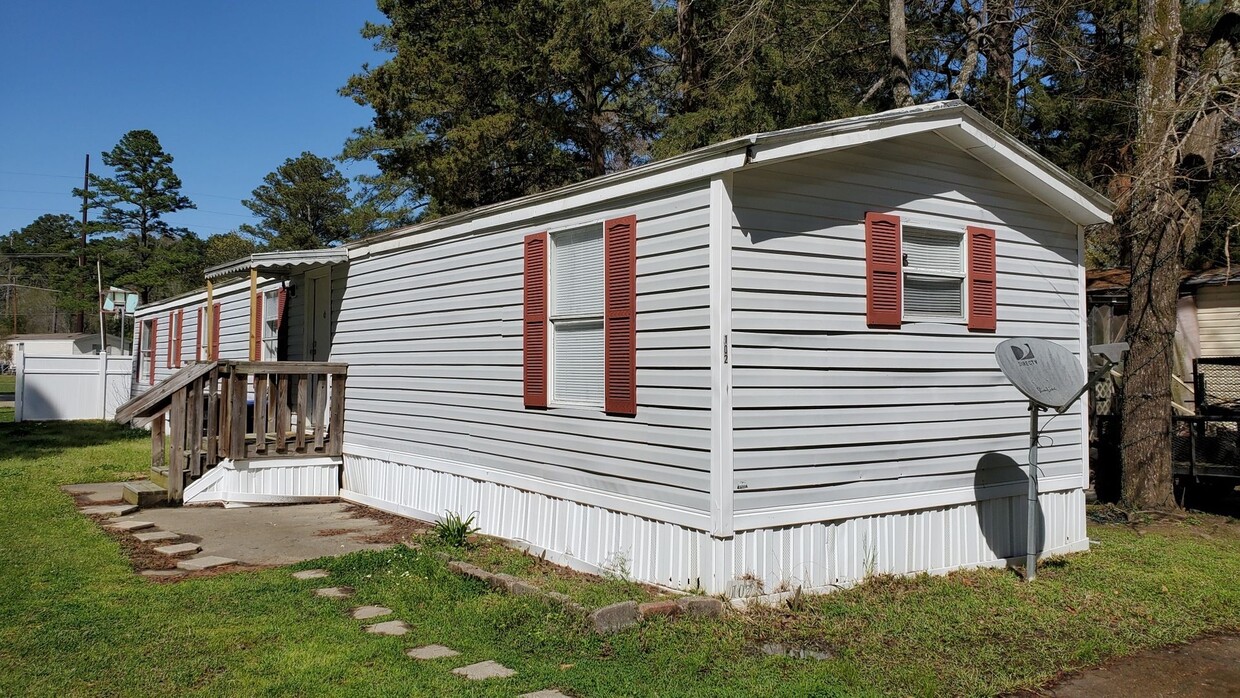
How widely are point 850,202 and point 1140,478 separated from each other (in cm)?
523

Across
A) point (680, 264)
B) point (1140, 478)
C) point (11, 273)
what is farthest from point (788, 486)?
point (11, 273)

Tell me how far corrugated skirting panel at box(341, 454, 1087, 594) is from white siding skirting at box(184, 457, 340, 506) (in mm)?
2290

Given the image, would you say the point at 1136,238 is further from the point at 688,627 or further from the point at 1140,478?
the point at 688,627

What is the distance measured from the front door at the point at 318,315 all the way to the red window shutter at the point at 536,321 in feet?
14.8

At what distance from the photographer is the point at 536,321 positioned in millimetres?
7121

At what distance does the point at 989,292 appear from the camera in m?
6.95

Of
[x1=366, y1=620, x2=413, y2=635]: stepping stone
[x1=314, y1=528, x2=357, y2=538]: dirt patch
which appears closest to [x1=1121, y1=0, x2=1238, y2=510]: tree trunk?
[x1=366, y1=620, x2=413, y2=635]: stepping stone

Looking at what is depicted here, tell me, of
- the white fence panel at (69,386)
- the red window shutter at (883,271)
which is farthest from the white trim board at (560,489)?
the white fence panel at (69,386)

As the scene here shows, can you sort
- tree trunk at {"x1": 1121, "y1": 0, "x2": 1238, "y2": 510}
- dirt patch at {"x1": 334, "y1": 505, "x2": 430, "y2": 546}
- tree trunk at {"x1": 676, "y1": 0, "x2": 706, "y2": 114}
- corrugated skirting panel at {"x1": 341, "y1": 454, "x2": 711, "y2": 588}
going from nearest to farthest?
corrugated skirting panel at {"x1": 341, "y1": 454, "x2": 711, "y2": 588}, dirt patch at {"x1": 334, "y1": 505, "x2": 430, "y2": 546}, tree trunk at {"x1": 1121, "y1": 0, "x2": 1238, "y2": 510}, tree trunk at {"x1": 676, "y1": 0, "x2": 706, "y2": 114}

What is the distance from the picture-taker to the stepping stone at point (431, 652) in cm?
457

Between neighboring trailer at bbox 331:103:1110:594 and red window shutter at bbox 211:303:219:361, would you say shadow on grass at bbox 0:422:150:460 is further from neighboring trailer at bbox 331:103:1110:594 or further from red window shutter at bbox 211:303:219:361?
neighboring trailer at bbox 331:103:1110:594

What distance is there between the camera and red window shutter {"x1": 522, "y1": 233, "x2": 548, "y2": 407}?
Answer: 7.04m

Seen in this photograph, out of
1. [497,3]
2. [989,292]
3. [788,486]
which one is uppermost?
[497,3]

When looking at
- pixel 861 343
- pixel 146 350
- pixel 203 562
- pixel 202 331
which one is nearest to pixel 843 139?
pixel 861 343
